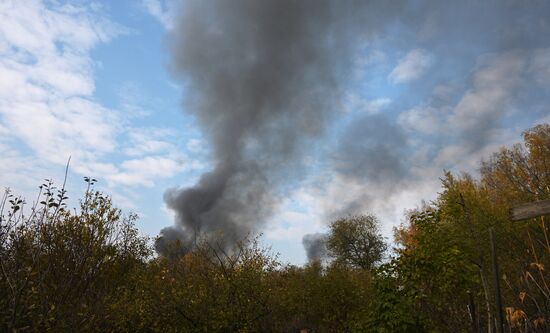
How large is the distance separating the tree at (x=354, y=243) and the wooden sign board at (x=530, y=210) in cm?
6172

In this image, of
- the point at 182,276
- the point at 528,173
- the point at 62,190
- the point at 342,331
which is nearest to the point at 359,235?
the point at 528,173

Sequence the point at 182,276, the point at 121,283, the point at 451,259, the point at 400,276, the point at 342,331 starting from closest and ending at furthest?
the point at 451,259 → the point at 400,276 → the point at 182,276 → the point at 342,331 → the point at 121,283

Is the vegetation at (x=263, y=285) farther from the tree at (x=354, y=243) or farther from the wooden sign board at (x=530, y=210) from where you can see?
the tree at (x=354, y=243)

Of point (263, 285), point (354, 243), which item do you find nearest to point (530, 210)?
point (263, 285)

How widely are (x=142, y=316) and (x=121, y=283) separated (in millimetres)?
8744

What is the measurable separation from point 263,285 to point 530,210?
15.5m

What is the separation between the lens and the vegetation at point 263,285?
771 centimetres

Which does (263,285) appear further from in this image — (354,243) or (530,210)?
(354,243)

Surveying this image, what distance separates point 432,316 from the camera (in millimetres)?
13141

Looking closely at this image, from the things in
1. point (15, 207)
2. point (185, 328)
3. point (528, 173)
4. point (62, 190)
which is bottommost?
point (185, 328)

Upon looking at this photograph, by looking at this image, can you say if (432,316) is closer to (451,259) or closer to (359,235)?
(451,259)

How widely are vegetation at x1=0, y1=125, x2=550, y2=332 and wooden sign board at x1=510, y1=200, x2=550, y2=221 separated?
371 mm

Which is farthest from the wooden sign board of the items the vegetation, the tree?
the tree

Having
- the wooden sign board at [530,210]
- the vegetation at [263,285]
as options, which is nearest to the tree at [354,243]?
the vegetation at [263,285]
